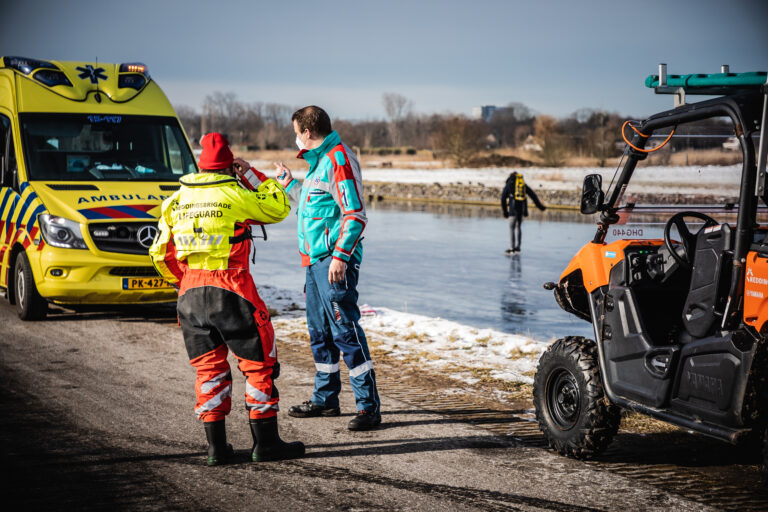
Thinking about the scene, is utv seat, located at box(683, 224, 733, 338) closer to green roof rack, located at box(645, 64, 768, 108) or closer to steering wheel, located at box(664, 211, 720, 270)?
steering wheel, located at box(664, 211, 720, 270)

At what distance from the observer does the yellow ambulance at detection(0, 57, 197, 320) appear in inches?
364

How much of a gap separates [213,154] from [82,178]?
5.64 meters

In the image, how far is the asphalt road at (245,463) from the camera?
4.36 m

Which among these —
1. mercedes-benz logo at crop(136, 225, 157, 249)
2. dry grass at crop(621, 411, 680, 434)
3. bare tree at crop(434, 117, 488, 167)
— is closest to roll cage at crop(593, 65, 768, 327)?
dry grass at crop(621, 411, 680, 434)

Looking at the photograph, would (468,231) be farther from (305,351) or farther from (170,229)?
(170,229)

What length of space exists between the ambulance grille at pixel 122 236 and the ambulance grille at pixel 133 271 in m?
0.18

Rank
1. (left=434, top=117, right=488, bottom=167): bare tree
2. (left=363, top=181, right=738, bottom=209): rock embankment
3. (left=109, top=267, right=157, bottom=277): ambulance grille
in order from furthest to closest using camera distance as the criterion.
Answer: (left=434, top=117, right=488, bottom=167): bare tree → (left=363, top=181, right=738, bottom=209): rock embankment → (left=109, top=267, right=157, bottom=277): ambulance grille

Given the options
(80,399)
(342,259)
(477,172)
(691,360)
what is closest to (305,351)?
(80,399)

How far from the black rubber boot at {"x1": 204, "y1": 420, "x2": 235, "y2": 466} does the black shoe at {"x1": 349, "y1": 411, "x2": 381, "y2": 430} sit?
1012 millimetres

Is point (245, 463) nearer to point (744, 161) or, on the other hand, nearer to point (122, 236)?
point (744, 161)

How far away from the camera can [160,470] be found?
4.81 m

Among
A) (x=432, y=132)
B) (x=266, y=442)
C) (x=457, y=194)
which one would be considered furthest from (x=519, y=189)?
(x=432, y=132)

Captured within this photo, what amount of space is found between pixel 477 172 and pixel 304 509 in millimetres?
54126

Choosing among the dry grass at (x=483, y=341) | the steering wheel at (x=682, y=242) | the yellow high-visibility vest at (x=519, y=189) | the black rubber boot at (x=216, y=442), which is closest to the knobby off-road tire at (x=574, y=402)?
the steering wheel at (x=682, y=242)
